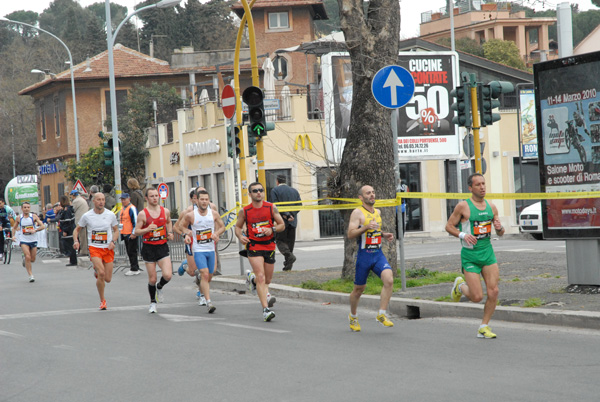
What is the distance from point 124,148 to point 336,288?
35.3 meters

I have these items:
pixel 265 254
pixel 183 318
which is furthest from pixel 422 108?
pixel 183 318

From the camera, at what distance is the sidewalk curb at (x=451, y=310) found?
Answer: 33.0ft

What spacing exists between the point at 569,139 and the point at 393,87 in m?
2.65

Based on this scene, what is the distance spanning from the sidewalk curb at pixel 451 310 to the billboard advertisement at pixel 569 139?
172 cm

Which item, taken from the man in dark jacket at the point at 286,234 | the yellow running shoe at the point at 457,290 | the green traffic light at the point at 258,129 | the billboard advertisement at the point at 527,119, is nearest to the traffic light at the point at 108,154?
the man in dark jacket at the point at 286,234

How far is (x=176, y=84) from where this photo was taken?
197 feet

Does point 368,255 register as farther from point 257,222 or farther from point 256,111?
point 256,111

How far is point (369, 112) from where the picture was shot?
15.0 meters

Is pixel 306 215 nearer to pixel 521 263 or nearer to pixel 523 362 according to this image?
pixel 521 263

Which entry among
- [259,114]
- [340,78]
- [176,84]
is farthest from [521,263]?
[176,84]

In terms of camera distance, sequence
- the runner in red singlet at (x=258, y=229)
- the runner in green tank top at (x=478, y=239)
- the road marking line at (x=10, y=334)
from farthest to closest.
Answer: the runner in red singlet at (x=258, y=229) < the road marking line at (x=10, y=334) < the runner in green tank top at (x=478, y=239)

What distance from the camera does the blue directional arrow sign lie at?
42.5 ft

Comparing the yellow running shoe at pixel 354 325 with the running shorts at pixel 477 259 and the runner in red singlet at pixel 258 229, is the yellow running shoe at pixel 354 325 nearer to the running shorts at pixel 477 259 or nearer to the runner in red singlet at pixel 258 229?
the running shorts at pixel 477 259

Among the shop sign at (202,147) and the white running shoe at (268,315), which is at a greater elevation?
the shop sign at (202,147)
